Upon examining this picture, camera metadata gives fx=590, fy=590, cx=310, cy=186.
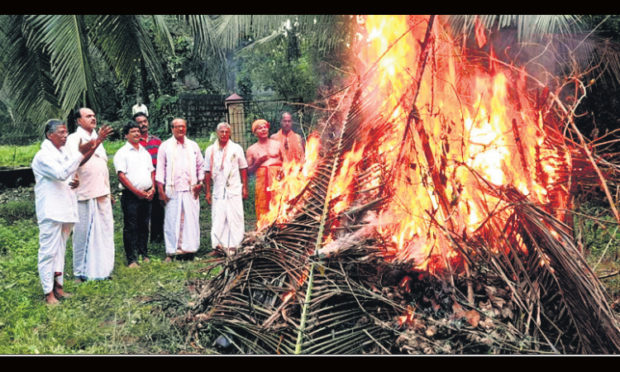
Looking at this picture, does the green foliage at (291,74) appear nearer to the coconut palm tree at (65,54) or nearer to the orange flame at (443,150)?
the coconut palm tree at (65,54)

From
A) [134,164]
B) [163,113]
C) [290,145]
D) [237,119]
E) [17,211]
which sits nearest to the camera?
[134,164]

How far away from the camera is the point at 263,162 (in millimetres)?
7996

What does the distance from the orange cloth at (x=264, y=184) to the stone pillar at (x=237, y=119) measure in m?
5.34

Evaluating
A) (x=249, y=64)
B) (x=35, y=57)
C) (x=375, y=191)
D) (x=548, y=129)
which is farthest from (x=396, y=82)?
(x=249, y=64)

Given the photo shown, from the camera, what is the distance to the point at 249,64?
16.4 meters

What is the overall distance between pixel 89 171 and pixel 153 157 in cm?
158

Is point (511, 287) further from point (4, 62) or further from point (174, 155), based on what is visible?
point (4, 62)

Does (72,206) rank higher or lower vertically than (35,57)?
lower

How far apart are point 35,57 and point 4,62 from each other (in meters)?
1.38

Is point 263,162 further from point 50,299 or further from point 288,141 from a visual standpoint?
point 50,299

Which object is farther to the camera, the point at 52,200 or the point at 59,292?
the point at 59,292

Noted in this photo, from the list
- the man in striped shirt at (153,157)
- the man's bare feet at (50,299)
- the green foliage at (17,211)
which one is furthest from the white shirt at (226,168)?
the green foliage at (17,211)

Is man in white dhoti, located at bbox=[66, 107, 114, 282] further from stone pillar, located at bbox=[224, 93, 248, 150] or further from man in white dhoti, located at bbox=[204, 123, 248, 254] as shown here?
stone pillar, located at bbox=[224, 93, 248, 150]

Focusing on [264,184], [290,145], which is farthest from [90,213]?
[290,145]
